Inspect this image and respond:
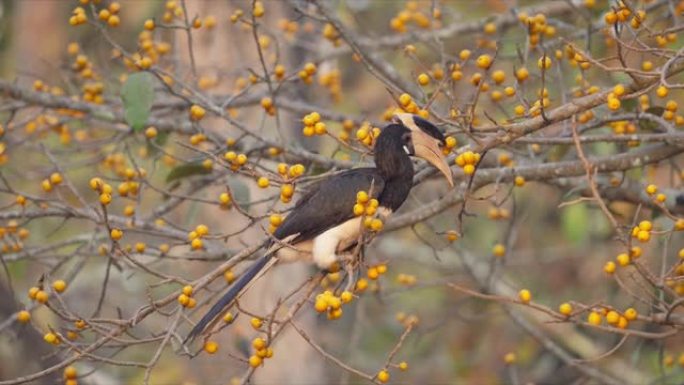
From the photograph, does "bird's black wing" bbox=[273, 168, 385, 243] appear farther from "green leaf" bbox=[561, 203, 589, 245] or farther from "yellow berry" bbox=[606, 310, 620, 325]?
"green leaf" bbox=[561, 203, 589, 245]

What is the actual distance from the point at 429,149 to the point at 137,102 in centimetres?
120

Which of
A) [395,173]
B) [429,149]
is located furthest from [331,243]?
[429,149]

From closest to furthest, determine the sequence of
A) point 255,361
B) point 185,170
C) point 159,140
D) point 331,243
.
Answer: point 255,361 → point 331,243 → point 185,170 → point 159,140

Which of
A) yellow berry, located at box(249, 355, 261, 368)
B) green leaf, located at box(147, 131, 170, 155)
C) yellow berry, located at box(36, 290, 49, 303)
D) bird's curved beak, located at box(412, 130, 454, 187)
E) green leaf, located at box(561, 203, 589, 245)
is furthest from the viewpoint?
green leaf, located at box(561, 203, 589, 245)

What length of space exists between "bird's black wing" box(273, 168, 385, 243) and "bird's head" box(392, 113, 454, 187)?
140mm

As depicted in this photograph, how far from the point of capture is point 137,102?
4016mm

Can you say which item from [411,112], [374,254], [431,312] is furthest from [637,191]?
[431,312]

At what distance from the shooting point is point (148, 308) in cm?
293

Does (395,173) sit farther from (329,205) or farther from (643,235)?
(643,235)

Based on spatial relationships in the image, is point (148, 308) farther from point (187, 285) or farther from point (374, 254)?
point (374, 254)

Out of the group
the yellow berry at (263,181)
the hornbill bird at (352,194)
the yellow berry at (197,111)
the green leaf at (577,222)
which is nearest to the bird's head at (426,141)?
the hornbill bird at (352,194)

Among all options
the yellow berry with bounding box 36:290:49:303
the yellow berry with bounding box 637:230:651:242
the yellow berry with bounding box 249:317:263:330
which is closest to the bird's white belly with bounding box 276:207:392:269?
the yellow berry with bounding box 249:317:263:330

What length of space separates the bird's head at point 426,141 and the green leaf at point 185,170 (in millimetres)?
1197

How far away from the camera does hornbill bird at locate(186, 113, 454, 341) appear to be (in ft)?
10.9
